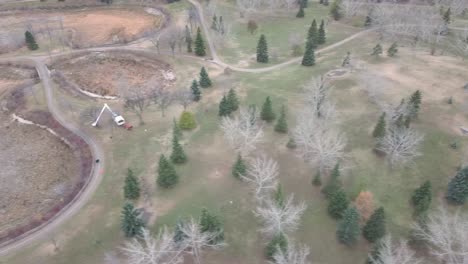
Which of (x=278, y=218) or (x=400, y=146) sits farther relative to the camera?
(x=400, y=146)

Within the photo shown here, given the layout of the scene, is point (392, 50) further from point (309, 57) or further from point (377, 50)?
point (309, 57)

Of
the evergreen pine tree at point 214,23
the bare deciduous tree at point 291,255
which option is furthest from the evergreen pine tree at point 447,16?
the bare deciduous tree at point 291,255

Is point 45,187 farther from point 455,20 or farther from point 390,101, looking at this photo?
point 455,20

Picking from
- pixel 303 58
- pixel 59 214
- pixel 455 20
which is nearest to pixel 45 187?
pixel 59 214

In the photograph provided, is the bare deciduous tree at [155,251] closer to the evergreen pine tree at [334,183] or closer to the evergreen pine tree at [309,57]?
the evergreen pine tree at [334,183]

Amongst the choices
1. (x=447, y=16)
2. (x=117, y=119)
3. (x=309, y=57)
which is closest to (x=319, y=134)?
(x=309, y=57)

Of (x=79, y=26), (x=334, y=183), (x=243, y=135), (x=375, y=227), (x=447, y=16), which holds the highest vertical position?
(x=447, y=16)

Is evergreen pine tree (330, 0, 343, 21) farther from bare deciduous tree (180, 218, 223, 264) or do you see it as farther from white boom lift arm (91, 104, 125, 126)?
bare deciduous tree (180, 218, 223, 264)

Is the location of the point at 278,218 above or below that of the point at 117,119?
below
